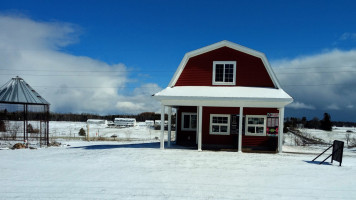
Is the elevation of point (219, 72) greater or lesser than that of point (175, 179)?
greater

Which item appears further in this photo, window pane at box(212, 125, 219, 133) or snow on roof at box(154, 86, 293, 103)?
window pane at box(212, 125, 219, 133)

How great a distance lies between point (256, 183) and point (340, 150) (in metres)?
5.49

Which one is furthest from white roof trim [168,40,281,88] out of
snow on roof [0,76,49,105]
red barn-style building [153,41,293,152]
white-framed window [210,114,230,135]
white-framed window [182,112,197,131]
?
snow on roof [0,76,49,105]

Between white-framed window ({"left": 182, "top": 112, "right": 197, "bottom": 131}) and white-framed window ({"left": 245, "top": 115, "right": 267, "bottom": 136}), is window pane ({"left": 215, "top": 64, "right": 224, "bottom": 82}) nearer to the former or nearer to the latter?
white-framed window ({"left": 245, "top": 115, "right": 267, "bottom": 136})

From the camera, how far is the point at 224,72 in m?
15.8

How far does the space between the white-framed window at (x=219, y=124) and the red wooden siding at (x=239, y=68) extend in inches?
90.3

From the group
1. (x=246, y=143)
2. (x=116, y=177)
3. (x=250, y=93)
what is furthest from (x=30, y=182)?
(x=246, y=143)

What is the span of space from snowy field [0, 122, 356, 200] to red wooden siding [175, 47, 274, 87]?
222 inches

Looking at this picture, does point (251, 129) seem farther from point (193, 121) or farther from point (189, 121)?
point (189, 121)

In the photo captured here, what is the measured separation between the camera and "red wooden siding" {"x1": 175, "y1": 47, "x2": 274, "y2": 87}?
15.7 m

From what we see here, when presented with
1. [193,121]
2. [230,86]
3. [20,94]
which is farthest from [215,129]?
[20,94]

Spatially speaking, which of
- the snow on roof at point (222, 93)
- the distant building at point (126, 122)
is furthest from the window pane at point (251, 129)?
the distant building at point (126, 122)

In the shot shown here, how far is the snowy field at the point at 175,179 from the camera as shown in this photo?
6.67m

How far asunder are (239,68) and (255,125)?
3.78 m
